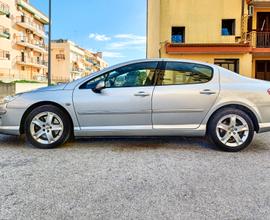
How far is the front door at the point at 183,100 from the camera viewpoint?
14.5 ft

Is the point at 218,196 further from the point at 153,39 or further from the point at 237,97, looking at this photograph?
the point at 153,39

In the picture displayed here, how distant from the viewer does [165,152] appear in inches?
171

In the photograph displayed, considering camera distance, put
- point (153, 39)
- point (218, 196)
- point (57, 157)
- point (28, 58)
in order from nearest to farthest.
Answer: point (218, 196) → point (57, 157) → point (153, 39) → point (28, 58)

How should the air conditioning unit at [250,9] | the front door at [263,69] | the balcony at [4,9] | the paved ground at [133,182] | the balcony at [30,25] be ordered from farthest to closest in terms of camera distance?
the balcony at [30,25], the balcony at [4,9], the front door at [263,69], the air conditioning unit at [250,9], the paved ground at [133,182]

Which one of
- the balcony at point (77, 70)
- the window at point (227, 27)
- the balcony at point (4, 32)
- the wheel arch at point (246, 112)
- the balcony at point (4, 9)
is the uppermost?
the balcony at point (4, 9)

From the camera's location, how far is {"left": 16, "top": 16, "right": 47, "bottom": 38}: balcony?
46.6m

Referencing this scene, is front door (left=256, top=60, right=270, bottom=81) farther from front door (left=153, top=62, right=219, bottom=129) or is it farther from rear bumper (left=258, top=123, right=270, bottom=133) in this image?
front door (left=153, top=62, right=219, bottom=129)

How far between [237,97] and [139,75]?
1.65 m

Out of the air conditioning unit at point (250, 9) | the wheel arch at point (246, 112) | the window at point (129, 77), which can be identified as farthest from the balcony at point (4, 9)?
the wheel arch at point (246, 112)

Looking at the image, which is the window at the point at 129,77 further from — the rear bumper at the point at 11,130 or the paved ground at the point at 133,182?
the rear bumper at the point at 11,130

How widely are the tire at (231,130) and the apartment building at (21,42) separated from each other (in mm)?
38709

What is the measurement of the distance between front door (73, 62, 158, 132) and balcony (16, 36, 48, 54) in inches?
1865

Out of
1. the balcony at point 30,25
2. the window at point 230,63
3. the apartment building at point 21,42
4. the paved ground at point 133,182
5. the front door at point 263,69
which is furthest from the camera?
the balcony at point 30,25

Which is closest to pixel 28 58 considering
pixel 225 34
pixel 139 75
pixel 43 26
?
Result: pixel 43 26
